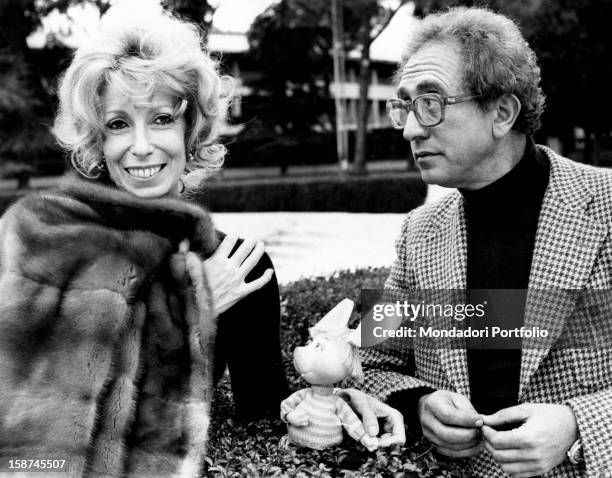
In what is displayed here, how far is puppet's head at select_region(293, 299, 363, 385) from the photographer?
2230 millimetres

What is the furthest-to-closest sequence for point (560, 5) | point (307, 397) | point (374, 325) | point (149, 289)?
point (560, 5)
point (374, 325)
point (307, 397)
point (149, 289)

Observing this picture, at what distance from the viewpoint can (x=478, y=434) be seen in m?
2.24

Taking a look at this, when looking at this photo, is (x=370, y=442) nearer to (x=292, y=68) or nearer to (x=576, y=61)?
(x=576, y=61)

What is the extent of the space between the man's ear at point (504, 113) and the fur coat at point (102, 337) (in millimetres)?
1172

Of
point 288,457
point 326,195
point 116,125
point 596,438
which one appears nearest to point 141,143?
point 116,125

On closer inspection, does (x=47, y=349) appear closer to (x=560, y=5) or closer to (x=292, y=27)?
(x=560, y=5)

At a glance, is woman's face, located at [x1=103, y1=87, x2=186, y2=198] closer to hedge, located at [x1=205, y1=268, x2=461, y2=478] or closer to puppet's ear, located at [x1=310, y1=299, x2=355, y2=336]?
puppet's ear, located at [x1=310, y1=299, x2=355, y2=336]

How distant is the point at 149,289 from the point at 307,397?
2.07ft

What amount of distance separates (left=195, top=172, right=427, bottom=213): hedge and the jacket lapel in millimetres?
15730

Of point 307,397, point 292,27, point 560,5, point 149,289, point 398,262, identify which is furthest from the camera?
point 292,27

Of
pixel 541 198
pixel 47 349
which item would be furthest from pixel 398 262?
pixel 47 349

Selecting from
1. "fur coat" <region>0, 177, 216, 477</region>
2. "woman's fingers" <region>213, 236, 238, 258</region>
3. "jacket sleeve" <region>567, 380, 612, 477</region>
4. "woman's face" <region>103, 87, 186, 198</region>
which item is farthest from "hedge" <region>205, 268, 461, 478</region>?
"woman's face" <region>103, 87, 186, 198</region>

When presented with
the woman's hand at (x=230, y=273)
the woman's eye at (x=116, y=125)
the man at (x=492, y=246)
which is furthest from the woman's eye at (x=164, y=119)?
the man at (x=492, y=246)

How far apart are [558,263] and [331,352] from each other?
820 mm
